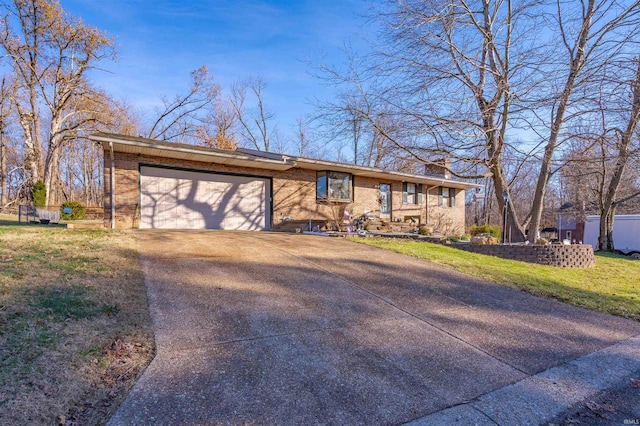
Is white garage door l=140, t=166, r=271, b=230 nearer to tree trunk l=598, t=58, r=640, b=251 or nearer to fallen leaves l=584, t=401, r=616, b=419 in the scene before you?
tree trunk l=598, t=58, r=640, b=251

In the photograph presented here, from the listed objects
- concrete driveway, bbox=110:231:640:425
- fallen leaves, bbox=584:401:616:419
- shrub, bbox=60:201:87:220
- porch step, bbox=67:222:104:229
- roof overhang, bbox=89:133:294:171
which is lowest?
fallen leaves, bbox=584:401:616:419

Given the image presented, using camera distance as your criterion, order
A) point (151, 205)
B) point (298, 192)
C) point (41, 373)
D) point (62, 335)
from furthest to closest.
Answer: point (298, 192) < point (151, 205) < point (62, 335) < point (41, 373)

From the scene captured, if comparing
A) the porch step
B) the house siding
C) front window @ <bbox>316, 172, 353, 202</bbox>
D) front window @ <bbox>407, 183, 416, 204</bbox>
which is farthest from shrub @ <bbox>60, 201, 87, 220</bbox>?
front window @ <bbox>407, 183, 416, 204</bbox>

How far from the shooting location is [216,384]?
253cm

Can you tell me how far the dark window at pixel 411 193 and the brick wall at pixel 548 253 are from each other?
7.87m

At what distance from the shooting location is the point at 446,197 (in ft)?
67.2

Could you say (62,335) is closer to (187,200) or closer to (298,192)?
(187,200)

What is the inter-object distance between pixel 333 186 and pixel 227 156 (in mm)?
5317

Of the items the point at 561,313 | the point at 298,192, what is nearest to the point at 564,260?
the point at 561,313

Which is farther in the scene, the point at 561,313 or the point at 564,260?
the point at 564,260

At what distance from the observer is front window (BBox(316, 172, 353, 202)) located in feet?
50.5

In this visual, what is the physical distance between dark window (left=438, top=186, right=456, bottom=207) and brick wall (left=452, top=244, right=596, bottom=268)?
31.3ft

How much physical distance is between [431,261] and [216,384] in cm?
604

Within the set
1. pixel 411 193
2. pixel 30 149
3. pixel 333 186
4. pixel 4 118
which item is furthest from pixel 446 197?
pixel 4 118
